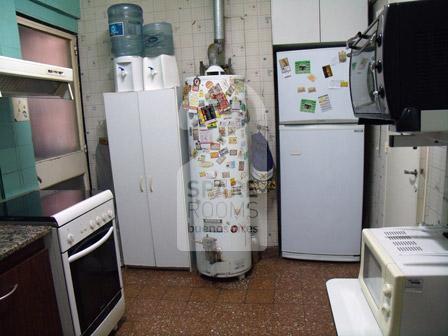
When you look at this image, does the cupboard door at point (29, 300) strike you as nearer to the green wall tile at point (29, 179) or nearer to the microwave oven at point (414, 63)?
the green wall tile at point (29, 179)

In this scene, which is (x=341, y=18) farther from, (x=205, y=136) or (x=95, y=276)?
(x=95, y=276)

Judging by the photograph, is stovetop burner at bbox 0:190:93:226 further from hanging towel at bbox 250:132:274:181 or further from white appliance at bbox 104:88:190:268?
hanging towel at bbox 250:132:274:181

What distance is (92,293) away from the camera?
2.01 meters

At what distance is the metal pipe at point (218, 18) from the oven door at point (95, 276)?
5.96 feet

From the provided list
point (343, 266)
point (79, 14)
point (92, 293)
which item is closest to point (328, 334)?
point (343, 266)

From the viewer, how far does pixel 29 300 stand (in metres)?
1.61

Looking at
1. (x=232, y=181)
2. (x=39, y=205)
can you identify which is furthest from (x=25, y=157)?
(x=232, y=181)

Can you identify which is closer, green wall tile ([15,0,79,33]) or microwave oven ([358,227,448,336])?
microwave oven ([358,227,448,336])

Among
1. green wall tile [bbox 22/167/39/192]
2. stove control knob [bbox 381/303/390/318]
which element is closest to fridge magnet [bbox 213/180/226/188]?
green wall tile [bbox 22/167/39/192]

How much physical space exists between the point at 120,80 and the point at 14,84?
1.18 m

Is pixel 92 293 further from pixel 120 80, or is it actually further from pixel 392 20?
pixel 392 20

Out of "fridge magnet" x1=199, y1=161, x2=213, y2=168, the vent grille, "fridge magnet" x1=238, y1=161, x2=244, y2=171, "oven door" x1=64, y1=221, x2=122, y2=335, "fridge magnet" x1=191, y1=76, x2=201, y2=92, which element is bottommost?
"oven door" x1=64, y1=221, x2=122, y2=335

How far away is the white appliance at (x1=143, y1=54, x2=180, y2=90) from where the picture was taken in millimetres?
2840

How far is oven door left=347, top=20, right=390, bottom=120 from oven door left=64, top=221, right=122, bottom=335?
1.58m
